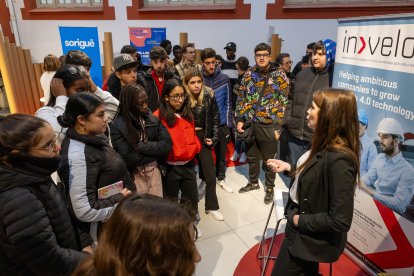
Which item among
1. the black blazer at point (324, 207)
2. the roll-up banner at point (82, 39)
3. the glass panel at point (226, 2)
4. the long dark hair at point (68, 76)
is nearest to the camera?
the black blazer at point (324, 207)

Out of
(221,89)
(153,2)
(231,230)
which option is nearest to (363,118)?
(231,230)

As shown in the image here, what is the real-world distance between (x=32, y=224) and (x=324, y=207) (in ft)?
4.57

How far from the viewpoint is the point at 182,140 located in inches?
107

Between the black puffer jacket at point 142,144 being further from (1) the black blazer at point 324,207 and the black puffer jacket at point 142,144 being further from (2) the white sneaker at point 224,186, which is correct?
(2) the white sneaker at point 224,186

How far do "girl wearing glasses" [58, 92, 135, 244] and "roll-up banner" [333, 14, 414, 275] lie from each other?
1.86 meters

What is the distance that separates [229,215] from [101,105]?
7.01 feet

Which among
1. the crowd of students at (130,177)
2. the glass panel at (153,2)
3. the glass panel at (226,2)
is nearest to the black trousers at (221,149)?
the crowd of students at (130,177)

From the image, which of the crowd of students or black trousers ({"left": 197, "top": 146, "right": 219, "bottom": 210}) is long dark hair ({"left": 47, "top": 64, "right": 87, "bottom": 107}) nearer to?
the crowd of students

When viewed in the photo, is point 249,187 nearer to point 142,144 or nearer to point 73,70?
point 142,144

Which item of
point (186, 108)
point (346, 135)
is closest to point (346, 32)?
point (346, 135)

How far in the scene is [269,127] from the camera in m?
3.51

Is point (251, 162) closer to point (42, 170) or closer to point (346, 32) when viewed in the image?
point (346, 32)

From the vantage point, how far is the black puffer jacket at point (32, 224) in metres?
1.17

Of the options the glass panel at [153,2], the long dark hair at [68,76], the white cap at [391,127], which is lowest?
the white cap at [391,127]
